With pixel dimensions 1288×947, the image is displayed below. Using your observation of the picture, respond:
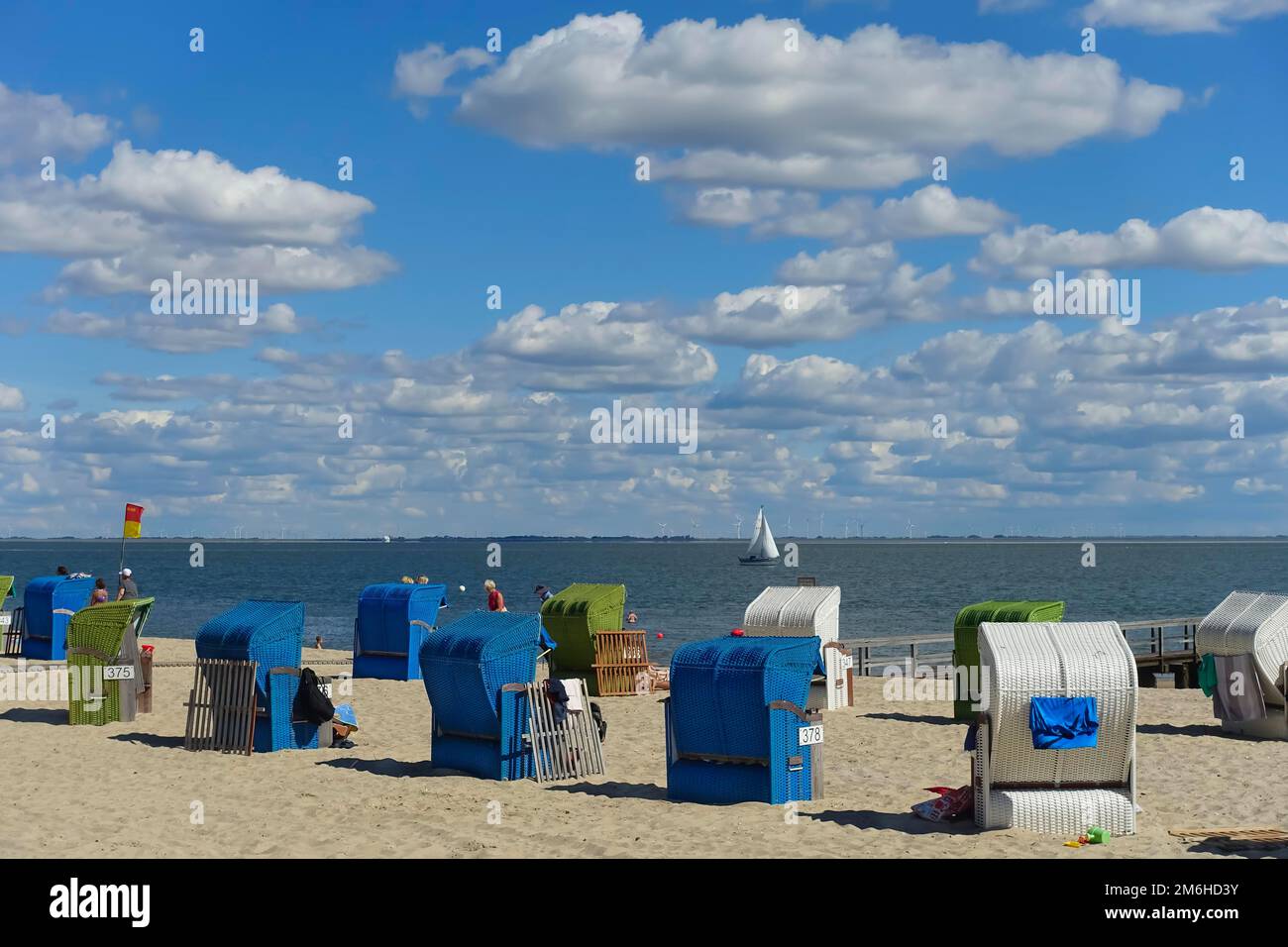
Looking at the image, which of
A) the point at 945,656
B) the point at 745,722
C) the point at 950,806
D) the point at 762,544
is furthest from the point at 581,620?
the point at 762,544

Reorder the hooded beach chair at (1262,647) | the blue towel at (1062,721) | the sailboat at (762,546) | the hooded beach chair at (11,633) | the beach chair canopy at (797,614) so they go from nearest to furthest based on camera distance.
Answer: the blue towel at (1062,721) < the hooded beach chair at (1262,647) < the beach chair canopy at (797,614) < the hooded beach chair at (11,633) < the sailboat at (762,546)

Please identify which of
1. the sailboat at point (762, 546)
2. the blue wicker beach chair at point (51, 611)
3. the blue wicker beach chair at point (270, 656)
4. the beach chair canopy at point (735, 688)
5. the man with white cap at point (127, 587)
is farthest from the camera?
the sailboat at point (762, 546)

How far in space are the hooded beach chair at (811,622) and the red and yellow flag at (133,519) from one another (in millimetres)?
12990

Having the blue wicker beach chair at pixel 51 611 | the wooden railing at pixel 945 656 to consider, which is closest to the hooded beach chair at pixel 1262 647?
the wooden railing at pixel 945 656

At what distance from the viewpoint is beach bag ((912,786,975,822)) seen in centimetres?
1340

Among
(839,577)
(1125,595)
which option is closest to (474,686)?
(1125,595)

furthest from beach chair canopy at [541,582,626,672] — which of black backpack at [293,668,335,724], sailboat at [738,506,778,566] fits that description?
sailboat at [738,506,778,566]

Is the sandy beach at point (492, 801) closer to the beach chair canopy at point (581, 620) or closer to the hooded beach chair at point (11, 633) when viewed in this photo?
the beach chair canopy at point (581, 620)

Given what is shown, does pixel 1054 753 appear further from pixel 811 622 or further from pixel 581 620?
pixel 581 620

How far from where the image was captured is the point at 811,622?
2283cm

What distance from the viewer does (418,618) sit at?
27172mm

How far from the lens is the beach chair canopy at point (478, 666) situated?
1612 cm
